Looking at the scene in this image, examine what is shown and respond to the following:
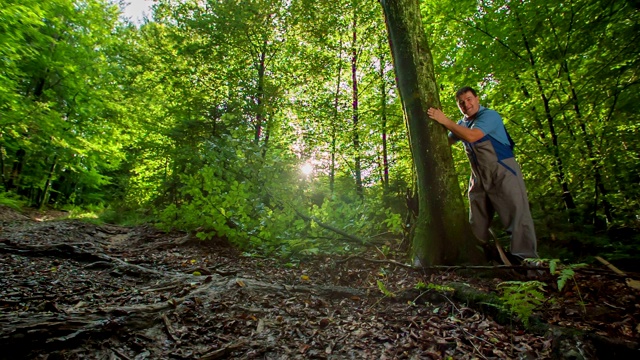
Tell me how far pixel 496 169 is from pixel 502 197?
0.33 meters

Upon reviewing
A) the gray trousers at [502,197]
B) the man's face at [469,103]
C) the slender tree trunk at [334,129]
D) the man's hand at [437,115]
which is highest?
the slender tree trunk at [334,129]

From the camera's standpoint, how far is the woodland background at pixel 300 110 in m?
4.10

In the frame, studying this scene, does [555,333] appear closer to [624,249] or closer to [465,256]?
[465,256]

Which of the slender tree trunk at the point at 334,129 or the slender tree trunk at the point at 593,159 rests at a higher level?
the slender tree trunk at the point at 334,129

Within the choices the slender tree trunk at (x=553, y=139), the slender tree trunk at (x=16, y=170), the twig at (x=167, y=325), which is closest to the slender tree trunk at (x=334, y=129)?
the slender tree trunk at (x=553, y=139)

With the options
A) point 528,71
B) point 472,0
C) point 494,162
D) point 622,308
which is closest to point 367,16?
point 472,0

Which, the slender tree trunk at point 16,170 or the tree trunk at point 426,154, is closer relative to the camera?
the tree trunk at point 426,154

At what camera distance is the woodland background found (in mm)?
4098

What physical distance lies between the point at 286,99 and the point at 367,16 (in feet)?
17.1

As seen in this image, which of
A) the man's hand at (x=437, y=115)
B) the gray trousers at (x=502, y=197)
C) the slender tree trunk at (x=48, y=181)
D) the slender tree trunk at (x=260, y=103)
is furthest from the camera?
the slender tree trunk at (x=48, y=181)

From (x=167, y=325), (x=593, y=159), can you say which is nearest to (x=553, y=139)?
(x=593, y=159)

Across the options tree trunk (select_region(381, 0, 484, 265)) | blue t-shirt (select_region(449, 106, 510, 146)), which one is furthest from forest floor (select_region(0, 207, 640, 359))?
blue t-shirt (select_region(449, 106, 510, 146))

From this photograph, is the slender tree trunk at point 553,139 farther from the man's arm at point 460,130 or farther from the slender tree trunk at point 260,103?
the slender tree trunk at point 260,103

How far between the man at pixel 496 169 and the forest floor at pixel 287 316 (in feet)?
1.58
